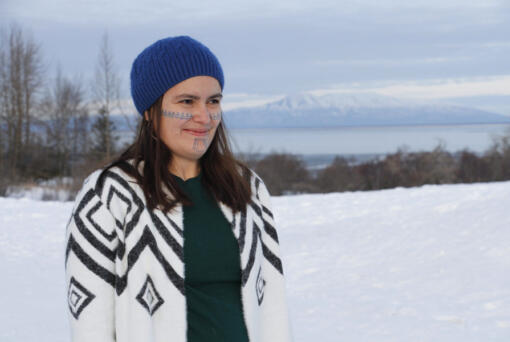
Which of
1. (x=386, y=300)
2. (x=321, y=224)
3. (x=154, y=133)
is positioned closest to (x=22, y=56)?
(x=321, y=224)

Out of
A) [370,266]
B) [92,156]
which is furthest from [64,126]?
[370,266]

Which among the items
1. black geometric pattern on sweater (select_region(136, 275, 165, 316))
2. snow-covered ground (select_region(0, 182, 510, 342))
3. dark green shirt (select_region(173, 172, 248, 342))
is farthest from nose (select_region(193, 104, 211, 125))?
snow-covered ground (select_region(0, 182, 510, 342))

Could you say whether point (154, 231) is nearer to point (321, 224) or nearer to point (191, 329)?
point (191, 329)

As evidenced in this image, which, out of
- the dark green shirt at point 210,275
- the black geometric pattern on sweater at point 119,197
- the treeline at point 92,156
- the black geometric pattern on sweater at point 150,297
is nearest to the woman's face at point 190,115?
the dark green shirt at point 210,275

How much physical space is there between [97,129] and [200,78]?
111 ft

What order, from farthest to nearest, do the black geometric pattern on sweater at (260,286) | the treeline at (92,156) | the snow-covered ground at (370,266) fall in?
1. the treeline at (92,156)
2. the snow-covered ground at (370,266)
3. the black geometric pattern on sweater at (260,286)

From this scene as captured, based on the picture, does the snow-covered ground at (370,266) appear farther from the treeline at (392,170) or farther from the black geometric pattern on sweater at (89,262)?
the treeline at (392,170)

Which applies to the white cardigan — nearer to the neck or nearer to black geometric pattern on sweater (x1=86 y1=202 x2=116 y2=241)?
black geometric pattern on sweater (x1=86 y1=202 x2=116 y2=241)

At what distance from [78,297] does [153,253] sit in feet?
0.83

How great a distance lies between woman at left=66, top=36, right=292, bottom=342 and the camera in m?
1.73

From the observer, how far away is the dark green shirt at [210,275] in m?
1.83

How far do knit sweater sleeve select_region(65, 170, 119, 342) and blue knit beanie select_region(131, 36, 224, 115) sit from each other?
0.40 metres

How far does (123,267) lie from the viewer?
1.75 meters

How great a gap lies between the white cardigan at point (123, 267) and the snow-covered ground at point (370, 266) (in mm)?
3302
